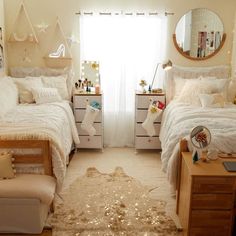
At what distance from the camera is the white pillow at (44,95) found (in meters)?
4.04

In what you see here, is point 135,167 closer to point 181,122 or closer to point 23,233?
point 181,122

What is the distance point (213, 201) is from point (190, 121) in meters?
1.12

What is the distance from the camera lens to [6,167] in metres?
2.51

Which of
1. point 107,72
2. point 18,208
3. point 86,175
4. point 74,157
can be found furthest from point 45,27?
point 18,208

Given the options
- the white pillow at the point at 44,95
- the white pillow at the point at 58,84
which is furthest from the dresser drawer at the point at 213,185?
the white pillow at the point at 58,84

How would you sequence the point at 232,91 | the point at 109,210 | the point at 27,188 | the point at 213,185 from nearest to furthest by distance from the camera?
the point at 213,185 < the point at 27,188 < the point at 109,210 < the point at 232,91

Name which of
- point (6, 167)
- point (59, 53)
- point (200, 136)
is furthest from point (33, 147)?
point (59, 53)

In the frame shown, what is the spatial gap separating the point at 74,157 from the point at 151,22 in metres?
2.20

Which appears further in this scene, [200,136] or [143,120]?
[143,120]

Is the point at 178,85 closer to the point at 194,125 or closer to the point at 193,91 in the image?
the point at 193,91

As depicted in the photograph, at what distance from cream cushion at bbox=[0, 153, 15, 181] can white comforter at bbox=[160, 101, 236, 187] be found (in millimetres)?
1375

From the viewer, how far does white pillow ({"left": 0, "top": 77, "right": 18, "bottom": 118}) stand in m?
3.52

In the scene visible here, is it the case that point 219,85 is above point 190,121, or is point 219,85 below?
above

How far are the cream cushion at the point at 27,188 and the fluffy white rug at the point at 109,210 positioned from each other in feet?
1.18
